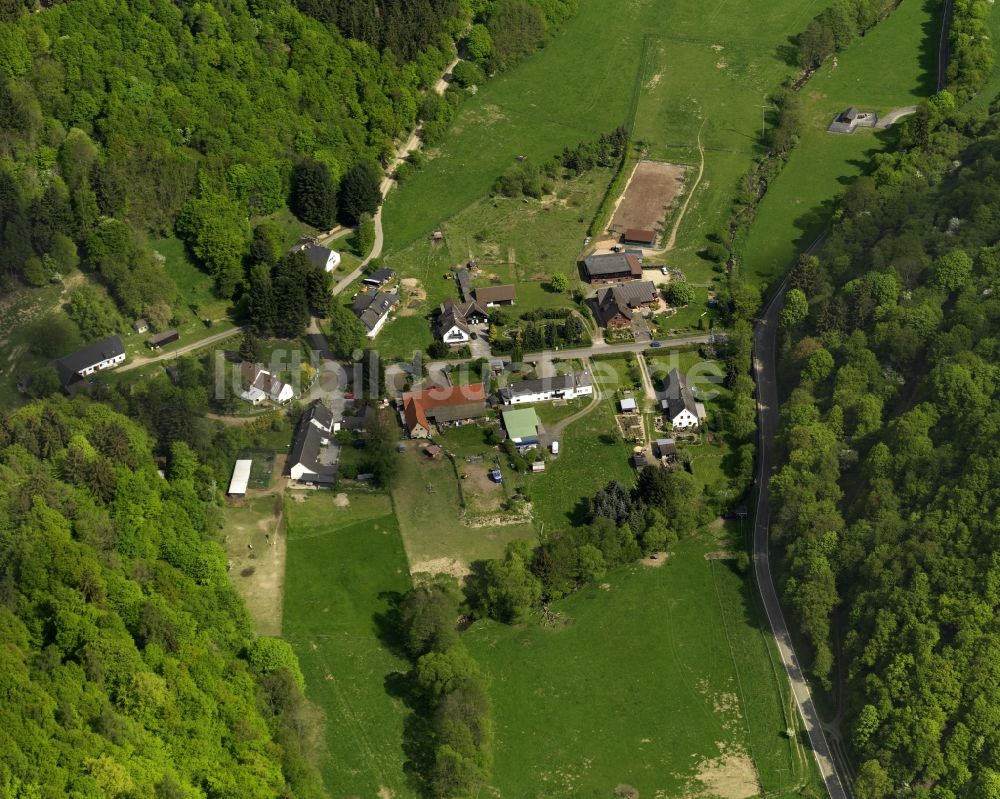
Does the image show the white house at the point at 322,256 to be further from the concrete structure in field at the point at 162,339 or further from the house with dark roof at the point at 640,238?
the house with dark roof at the point at 640,238

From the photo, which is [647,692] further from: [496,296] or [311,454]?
[496,296]

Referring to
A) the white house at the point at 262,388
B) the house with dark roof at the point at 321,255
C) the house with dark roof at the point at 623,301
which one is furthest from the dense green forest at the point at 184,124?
the house with dark roof at the point at 623,301

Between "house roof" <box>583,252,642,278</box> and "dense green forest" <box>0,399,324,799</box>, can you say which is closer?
"dense green forest" <box>0,399,324,799</box>

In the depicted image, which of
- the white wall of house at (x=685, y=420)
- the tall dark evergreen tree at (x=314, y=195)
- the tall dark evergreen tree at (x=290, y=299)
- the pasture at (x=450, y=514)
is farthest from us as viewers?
the tall dark evergreen tree at (x=314, y=195)

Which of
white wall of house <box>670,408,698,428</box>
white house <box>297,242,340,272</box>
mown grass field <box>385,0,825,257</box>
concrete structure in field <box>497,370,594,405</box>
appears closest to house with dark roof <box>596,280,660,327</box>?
Result: concrete structure in field <box>497,370,594,405</box>

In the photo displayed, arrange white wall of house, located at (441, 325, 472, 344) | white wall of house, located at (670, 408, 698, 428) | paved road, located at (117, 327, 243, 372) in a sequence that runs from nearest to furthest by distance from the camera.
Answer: white wall of house, located at (670, 408, 698, 428) < paved road, located at (117, 327, 243, 372) < white wall of house, located at (441, 325, 472, 344)

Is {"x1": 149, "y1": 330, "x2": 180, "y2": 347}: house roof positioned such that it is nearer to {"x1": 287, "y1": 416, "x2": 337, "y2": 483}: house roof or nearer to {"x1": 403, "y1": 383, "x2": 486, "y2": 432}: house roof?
{"x1": 287, "y1": 416, "x2": 337, "y2": 483}: house roof

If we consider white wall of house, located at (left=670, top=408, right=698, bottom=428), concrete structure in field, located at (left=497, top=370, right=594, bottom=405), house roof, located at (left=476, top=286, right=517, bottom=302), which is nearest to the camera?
white wall of house, located at (left=670, top=408, right=698, bottom=428)

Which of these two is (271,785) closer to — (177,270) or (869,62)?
(177,270)
